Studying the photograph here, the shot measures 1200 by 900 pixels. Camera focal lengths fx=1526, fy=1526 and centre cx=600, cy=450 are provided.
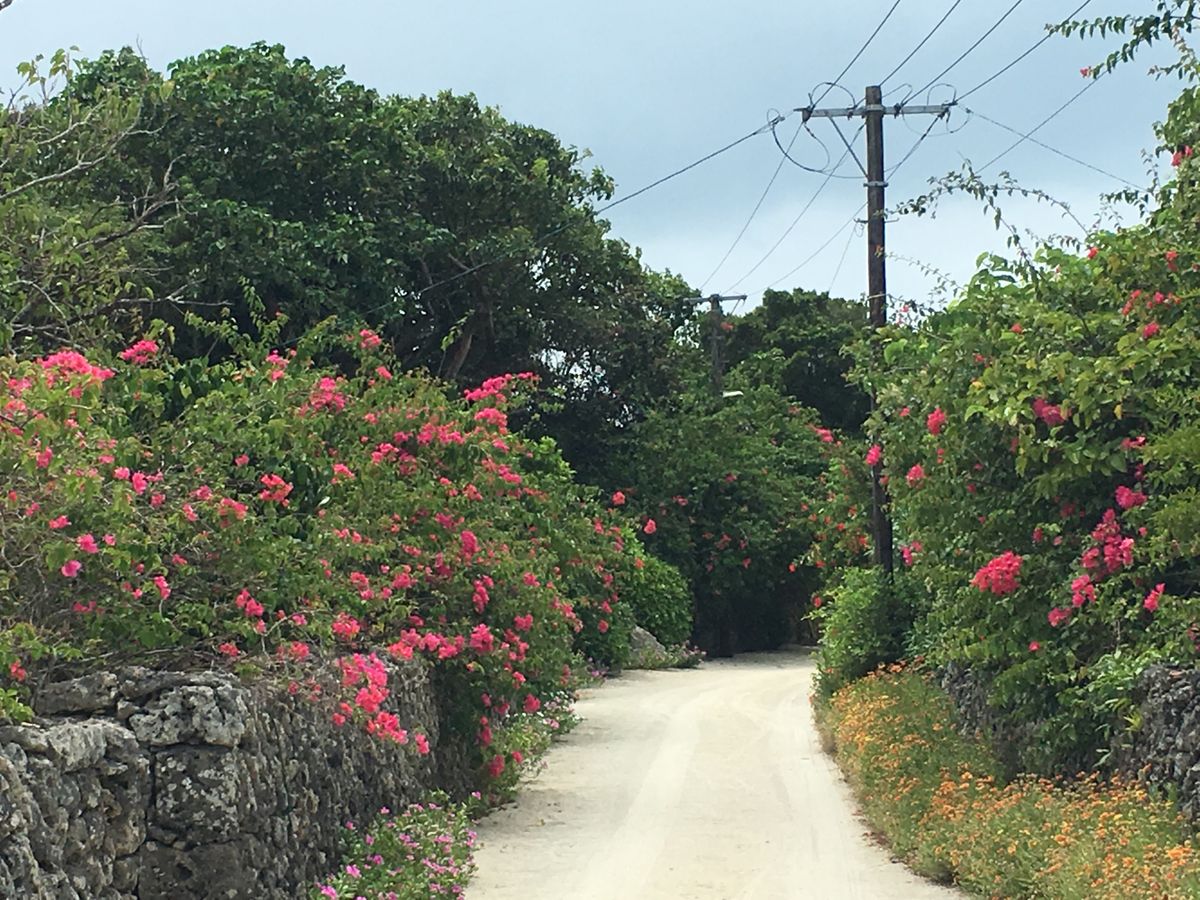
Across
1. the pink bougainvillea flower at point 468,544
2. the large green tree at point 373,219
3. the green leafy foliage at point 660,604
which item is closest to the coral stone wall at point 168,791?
the pink bougainvillea flower at point 468,544

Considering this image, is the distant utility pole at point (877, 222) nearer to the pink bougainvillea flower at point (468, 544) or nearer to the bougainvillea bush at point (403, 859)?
the pink bougainvillea flower at point (468, 544)

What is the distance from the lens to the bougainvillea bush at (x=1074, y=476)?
1041 centimetres

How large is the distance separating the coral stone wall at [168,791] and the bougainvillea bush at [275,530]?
263mm

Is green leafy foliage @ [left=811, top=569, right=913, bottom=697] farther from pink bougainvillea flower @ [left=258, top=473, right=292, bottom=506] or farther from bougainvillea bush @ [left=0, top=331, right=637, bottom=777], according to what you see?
pink bougainvillea flower @ [left=258, top=473, right=292, bottom=506]

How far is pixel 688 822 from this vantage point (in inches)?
495

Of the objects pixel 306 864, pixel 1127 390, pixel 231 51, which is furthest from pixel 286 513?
pixel 231 51

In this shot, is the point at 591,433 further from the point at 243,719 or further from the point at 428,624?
the point at 243,719

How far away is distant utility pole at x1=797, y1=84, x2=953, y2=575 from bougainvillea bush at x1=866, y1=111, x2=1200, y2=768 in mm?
6170

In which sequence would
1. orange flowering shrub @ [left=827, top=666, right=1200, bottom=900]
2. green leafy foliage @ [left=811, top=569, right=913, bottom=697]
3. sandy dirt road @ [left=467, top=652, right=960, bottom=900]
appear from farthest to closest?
green leafy foliage @ [left=811, top=569, right=913, bottom=697] < sandy dirt road @ [left=467, top=652, right=960, bottom=900] < orange flowering shrub @ [left=827, top=666, right=1200, bottom=900]

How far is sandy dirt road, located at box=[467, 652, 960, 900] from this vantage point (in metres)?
10.1

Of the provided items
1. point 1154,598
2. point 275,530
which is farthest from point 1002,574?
point 275,530

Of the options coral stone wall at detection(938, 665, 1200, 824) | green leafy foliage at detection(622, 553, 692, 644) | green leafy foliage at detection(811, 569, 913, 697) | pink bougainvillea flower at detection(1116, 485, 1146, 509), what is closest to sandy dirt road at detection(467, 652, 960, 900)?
green leafy foliage at detection(811, 569, 913, 697)

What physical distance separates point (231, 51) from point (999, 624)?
18.4 meters

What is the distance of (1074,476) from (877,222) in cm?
924
